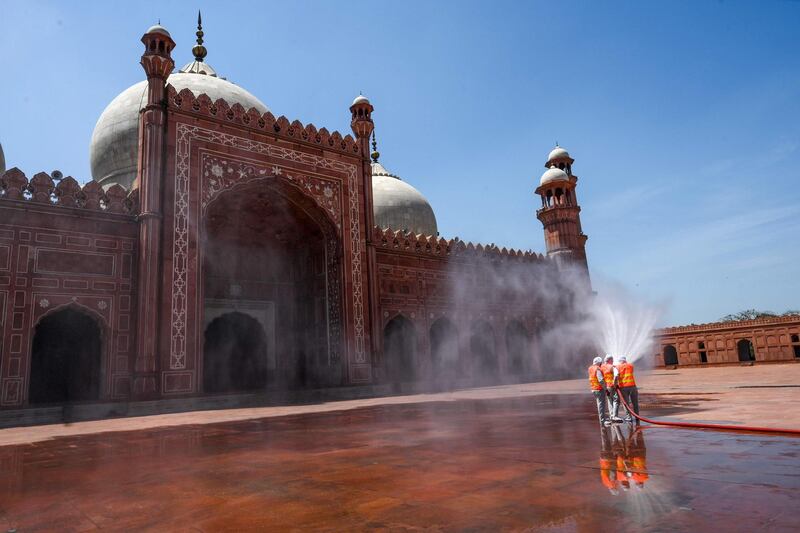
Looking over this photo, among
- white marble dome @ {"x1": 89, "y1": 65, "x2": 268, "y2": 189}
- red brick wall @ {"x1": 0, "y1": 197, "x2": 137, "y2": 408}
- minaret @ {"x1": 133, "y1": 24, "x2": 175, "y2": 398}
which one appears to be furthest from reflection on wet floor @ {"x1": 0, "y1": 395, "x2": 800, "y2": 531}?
white marble dome @ {"x1": 89, "y1": 65, "x2": 268, "y2": 189}

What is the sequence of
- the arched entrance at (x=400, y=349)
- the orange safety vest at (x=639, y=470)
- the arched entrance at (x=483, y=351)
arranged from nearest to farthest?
the orange safety vest at (x=639, y=470) < the arched entrance at (x=400, y=349) < the arched entrance at (x=483, y=351)

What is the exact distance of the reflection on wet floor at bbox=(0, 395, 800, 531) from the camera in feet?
8.49

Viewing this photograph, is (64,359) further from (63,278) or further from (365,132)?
(365,132)

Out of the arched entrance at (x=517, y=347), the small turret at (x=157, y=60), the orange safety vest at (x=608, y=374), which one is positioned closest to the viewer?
the orange safety vest at (x=608, y=374)

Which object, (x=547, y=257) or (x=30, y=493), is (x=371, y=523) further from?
(x=547, y=257)

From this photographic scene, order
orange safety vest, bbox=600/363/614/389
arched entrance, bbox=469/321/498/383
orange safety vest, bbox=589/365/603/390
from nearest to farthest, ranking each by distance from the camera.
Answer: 1. orange safety vest, bbox=589/365/603/390
2. orange safety vest, bbox=600/363/614/389
3. arched entrance, bbox=469/321/498/383

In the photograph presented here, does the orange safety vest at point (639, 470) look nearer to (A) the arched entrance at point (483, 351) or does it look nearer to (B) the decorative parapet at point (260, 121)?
(B) the decorative parapet at point (260, 121)

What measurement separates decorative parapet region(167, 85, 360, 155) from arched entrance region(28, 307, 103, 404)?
6330 millimetres

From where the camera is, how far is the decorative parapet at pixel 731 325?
99.2ft

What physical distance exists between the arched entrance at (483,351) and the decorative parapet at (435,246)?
3.06 m

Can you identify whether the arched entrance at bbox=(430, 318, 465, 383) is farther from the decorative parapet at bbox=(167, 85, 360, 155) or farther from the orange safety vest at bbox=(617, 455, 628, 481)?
the orange safety vest at bbox=(617, 455, 628, 481)

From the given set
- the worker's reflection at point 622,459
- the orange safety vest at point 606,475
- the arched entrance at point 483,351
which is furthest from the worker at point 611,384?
the arched entrance at point 483,351

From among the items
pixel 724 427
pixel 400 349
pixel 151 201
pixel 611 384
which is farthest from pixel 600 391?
pixel 400 349

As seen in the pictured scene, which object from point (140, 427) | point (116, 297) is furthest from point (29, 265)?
point (140, 427)
